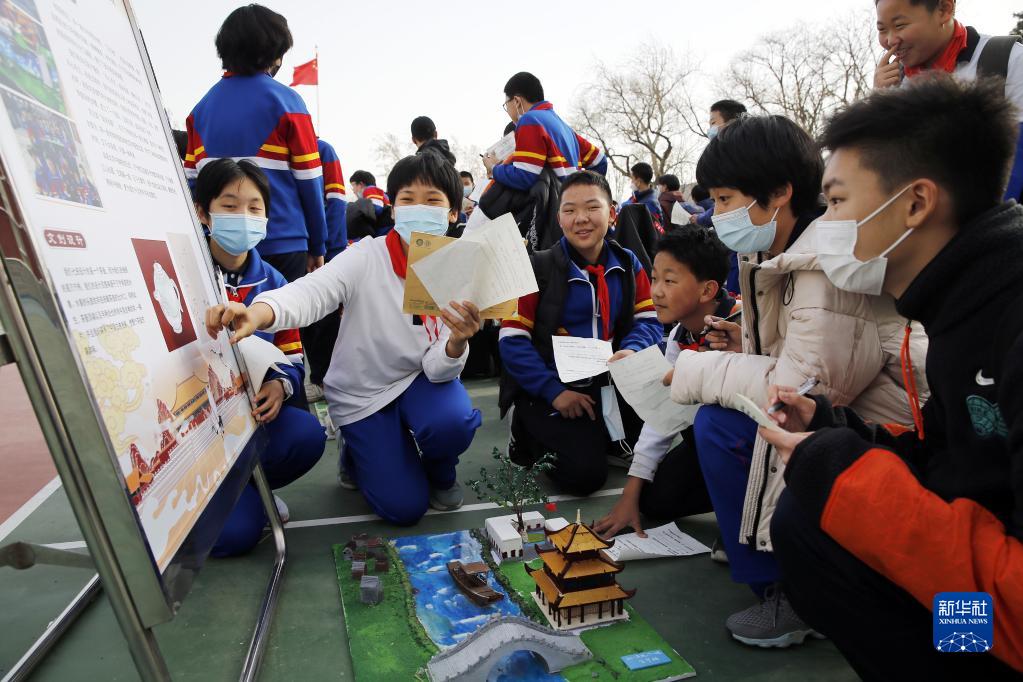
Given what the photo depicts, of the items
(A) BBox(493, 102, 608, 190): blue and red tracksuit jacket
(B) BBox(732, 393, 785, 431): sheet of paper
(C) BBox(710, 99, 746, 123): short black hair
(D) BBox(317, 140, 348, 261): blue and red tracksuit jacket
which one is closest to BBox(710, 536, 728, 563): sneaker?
(B) BBox(732, 393, 785, 431): sheet of paper

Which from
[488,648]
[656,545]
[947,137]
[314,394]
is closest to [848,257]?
[947,137]

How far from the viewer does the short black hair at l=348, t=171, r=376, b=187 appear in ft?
27.3

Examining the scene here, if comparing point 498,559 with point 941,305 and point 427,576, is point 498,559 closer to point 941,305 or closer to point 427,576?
point 427,576

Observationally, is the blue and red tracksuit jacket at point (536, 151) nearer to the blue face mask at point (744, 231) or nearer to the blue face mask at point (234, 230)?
the blue face mask at point (234, 230)

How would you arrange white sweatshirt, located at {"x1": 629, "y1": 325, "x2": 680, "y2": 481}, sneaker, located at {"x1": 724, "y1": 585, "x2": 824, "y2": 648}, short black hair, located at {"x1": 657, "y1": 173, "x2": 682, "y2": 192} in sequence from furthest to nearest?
short black hair, located at {"x1": 657, "y1": 173, "x2": 682, "y2": 192} → white sweatshirt, located at {"x1": 629, "y1": 325, "x2": 680, "y2": 481} → sneaker, located at {"x1": 724, "y1": 585, "x2": 824, "y2": 648}

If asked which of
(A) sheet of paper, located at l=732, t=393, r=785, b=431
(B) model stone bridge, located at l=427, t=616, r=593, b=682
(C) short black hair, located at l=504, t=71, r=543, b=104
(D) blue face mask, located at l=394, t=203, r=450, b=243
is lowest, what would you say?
(B) model stone bridge, located at l=427, t=616, r=593, b=682

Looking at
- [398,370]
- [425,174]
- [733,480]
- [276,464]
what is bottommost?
[733,480]

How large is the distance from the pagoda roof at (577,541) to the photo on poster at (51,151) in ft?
4.66

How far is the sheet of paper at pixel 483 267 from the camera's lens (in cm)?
234

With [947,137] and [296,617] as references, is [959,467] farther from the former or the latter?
[296,617]

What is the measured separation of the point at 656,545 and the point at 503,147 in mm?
3097

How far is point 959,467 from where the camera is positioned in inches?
52.3

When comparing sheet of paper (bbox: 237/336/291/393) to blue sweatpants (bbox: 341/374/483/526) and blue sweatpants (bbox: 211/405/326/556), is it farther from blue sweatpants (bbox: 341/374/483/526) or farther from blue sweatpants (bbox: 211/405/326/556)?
blue sweatpants (bbox: 341/374/483/526)

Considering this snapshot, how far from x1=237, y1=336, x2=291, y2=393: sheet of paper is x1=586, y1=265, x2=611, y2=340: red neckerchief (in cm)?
154
